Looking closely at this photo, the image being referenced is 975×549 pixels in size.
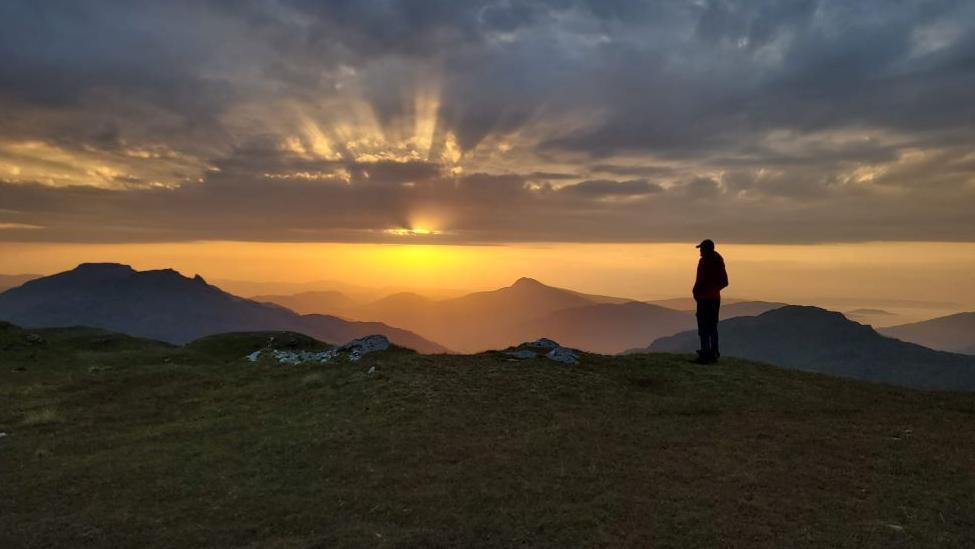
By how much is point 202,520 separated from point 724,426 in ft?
55.0

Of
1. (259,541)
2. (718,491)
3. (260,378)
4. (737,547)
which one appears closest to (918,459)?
(718,491)

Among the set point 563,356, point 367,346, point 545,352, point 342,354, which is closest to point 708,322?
point 563,356

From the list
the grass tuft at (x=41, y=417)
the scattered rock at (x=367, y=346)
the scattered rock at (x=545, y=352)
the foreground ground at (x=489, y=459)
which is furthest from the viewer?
the scattered rock at (x=367, y=346)

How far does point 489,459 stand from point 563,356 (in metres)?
14.8

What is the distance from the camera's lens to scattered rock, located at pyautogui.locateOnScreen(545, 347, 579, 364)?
1216 inches

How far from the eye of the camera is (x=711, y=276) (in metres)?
30.6

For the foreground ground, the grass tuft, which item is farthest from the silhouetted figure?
the grass tuft

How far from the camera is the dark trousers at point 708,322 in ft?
100

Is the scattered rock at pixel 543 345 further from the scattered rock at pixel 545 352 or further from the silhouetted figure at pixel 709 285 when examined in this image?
the silhouetted figure at pixel 709 285

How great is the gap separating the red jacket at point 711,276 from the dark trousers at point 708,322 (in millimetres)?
426

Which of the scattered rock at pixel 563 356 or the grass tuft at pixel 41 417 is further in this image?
the scattered rock at pixel 563 356

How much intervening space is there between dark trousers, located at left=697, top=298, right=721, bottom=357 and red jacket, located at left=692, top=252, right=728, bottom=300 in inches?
16.8

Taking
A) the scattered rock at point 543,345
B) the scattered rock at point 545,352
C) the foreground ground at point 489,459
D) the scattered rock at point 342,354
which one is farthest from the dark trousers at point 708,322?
the scattered rock at point 342,354

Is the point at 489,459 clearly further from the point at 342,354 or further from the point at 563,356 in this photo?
the point at 342,354
